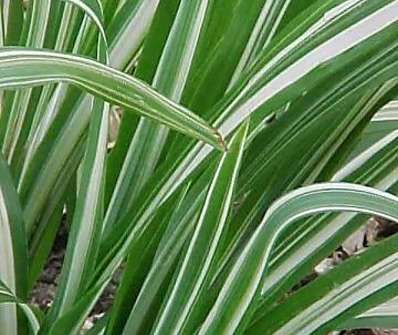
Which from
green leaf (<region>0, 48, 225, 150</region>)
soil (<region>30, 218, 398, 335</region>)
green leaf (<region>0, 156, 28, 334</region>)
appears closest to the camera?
green leaf (<region>0, 48, 225, 150</region>)

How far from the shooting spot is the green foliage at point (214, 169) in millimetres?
832

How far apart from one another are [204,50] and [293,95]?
0.73ft

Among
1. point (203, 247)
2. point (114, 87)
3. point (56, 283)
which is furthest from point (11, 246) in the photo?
point (56, 283)

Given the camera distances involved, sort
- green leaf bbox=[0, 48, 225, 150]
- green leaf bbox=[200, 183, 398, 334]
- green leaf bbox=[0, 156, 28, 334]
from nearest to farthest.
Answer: green leaf bbox=[0, 48, 225, 150] → green leaf bbox=[200, 183, 398, 334] → green leaf bbox=[0, 156, 28, 334]

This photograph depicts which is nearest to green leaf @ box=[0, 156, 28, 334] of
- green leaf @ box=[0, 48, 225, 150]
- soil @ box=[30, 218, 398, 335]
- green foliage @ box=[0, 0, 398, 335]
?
green foliage @ box=[0, 0, 398, 335]

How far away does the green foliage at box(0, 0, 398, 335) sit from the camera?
832 millimetres

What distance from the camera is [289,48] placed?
85cm

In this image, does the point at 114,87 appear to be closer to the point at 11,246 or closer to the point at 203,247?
the point at 203,247

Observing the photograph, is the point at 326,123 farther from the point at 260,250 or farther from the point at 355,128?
the point at 260,250

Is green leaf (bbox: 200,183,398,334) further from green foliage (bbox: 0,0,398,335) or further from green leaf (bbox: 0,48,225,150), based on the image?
green leaf (bbox: 0,48,225,150)

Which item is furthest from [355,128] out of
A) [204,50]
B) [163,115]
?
[163,115]

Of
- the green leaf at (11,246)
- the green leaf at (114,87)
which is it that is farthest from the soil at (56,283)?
the green leaf at (114,87)

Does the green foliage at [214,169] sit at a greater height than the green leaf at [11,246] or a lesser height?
greater

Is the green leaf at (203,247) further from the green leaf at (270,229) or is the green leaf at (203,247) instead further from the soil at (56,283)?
the soil at (56,283)
